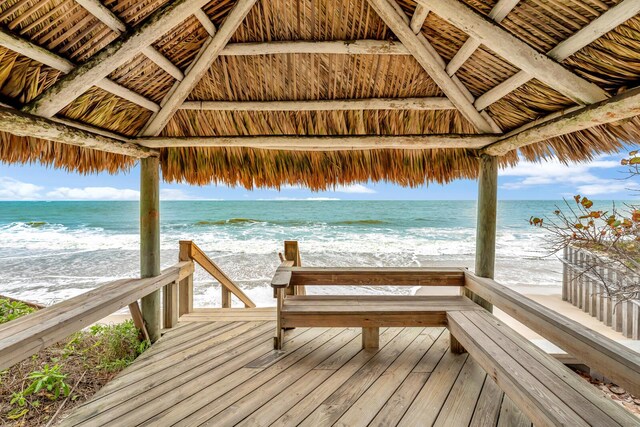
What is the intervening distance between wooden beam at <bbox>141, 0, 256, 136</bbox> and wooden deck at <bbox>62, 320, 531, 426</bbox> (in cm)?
176

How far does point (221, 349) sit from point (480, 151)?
2.58 m

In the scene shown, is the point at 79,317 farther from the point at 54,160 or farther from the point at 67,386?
the point at 54,160

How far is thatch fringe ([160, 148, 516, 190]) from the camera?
115 inches

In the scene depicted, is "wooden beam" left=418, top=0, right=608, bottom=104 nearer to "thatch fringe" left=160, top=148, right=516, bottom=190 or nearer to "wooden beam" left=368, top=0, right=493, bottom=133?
"wooden beam" left=368, top=0, right=493, bottom=133

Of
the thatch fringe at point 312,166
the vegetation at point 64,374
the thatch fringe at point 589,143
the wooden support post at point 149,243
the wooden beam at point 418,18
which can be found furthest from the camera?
the thatch fringe at point 312,166

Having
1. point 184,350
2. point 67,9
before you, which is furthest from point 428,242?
point 67,9

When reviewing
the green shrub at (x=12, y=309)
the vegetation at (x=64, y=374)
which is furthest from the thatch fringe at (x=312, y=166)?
Answer: the green shrub at (x=12, y=309)

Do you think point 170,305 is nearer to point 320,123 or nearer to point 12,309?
point 320,123

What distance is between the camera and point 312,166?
307 centimetres

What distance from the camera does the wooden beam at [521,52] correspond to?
4.80 feet

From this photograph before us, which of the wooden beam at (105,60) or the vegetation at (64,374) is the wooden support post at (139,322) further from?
the wooden beam at (105,60)

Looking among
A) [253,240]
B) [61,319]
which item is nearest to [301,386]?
[61,319]

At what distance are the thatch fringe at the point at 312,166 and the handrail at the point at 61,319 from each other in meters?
1.08

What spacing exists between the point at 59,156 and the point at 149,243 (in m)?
0.91
